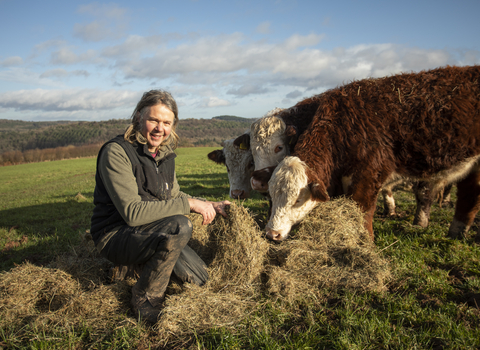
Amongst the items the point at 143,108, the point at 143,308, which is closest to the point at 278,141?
the point at 143,108

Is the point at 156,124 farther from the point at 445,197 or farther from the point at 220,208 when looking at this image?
the point at 445,197

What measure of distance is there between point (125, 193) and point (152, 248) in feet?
2.05

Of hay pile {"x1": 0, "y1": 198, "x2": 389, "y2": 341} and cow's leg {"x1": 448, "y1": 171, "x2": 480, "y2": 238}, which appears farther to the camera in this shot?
cow's leg {"x1": 448, "y1": 171, "x2": 480, "y2": 238}

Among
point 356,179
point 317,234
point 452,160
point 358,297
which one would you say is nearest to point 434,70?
point 452,160

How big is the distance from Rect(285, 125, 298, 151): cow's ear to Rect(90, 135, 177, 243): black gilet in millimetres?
2591

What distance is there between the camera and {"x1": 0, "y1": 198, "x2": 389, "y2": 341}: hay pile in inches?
108

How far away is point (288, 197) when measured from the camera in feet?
13.3

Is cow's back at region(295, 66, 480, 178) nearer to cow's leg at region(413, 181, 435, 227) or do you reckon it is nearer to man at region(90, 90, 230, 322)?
cow's leg at region(413, 181, 435, 227)

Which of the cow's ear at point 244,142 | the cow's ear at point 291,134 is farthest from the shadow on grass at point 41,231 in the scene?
the cow's ear at point 291,134

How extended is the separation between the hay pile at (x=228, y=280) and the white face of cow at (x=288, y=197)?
0.60ft

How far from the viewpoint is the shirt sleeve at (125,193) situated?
2.86m

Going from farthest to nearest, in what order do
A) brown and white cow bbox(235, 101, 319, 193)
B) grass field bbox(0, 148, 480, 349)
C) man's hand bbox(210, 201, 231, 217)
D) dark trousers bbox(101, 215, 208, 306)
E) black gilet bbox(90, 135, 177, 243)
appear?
brown and white cow bbox(235, 101, 319, 193) < man's hand bbox(210, 201, 231, 217) < black gilet bbox(90, 135, 177, 243) < dark trousers bbox(101, 215, 208, 306) < grass field bbox(0, 148, 480, 349)

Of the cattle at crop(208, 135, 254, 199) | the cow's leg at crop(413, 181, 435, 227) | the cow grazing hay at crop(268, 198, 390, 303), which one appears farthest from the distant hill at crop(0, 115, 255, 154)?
the cow grazing hay at crop(268, 198, 390, 303)

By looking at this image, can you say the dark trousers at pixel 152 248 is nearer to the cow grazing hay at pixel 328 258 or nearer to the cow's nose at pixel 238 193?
the cow grazing hay at pixel 328 258
